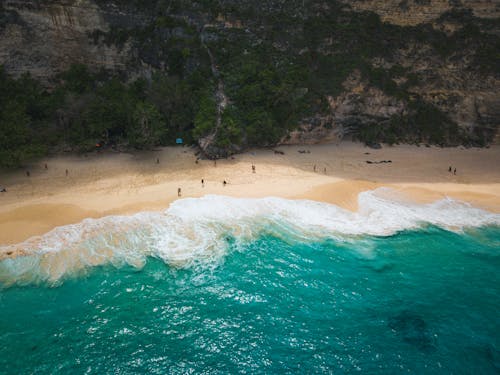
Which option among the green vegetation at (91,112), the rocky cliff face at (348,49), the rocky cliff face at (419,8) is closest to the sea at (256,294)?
the green vegetation at (91,112)

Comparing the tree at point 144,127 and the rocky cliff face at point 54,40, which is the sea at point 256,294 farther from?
the rocky cliff face at point 54,40

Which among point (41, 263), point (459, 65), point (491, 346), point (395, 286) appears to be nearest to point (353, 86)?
point (459, 65)

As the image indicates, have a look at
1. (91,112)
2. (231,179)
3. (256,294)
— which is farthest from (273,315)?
(91,112)

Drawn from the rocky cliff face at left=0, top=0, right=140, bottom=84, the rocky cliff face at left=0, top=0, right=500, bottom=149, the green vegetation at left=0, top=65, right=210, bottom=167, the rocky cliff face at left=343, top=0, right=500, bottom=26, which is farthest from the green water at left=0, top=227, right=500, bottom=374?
the rocky cliff face at left=343, top=0, right=500, bottom=26

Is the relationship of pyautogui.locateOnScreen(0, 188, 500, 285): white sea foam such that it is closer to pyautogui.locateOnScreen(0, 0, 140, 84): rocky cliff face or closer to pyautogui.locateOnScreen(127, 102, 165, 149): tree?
pyautogui.locateOnScreen(127, 102, 165, 149): tree

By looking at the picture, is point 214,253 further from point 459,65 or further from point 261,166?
point 459,65
